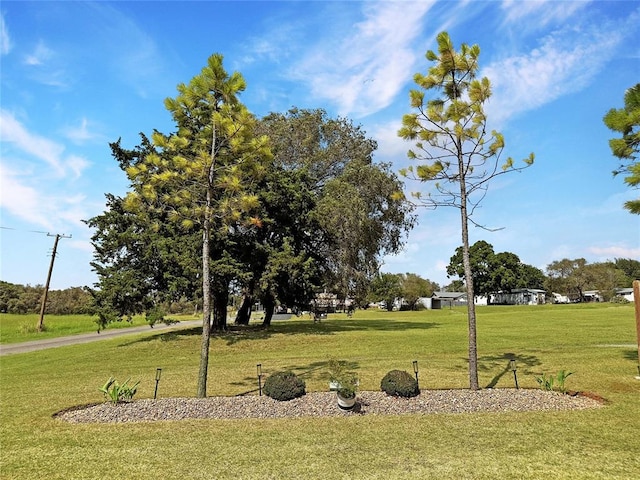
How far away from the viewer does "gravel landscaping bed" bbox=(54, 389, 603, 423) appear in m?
7.68

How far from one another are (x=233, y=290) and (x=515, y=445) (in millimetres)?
20928

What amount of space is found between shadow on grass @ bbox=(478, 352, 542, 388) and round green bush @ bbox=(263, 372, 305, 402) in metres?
4.77

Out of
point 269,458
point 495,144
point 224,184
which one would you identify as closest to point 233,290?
point 224,184

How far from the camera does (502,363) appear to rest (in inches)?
532

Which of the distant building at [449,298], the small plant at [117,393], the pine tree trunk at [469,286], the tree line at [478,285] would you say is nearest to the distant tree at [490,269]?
the tree line at [478,285]

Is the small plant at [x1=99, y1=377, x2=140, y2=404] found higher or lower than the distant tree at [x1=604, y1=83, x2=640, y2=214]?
lower

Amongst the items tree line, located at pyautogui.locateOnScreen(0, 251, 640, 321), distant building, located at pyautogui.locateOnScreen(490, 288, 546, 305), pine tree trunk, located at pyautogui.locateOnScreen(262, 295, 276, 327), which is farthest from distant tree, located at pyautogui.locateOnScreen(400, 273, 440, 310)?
pine tree trunk, located at pyautogui.locateOnScreen(262, 295, 276, 327)

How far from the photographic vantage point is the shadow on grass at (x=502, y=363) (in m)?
11.5

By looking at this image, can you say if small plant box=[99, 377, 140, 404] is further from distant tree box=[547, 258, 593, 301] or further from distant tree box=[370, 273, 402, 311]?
distant tree box=[547, 258, 593, 301]

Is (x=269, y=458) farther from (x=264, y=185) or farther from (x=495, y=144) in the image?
(x=264, y=185)

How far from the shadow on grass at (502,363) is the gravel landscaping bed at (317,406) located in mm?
2204

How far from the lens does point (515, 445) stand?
5.73m

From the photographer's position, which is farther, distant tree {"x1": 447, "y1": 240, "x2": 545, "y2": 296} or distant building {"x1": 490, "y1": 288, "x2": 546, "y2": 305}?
distant building {"x1": 490, "y1": 288, "x2": 546, "y2": 305}

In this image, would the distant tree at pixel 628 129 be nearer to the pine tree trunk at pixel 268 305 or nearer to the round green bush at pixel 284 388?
the round green bush at pixel 284 388
